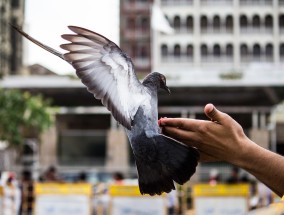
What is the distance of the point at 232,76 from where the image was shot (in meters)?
39.3

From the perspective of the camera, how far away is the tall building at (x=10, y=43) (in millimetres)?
57787

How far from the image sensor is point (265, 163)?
1560mm

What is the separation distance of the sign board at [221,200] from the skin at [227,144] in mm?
10049

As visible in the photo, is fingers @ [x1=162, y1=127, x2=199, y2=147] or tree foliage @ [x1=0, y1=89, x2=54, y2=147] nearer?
fingers @ [x1=162, y1=127, x2=199, y2=147]

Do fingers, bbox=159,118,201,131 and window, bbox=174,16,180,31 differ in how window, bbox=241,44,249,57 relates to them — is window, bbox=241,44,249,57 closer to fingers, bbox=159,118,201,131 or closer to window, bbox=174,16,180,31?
window, bbox=174,16,180,31

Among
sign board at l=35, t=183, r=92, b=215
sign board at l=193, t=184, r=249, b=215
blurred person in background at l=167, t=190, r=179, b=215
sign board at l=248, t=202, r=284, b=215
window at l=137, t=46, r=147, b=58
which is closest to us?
sign board at l=248, t=202, r=284, b=215

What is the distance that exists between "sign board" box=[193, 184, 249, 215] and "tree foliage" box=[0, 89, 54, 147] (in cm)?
1942

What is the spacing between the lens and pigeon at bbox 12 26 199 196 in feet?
4.37

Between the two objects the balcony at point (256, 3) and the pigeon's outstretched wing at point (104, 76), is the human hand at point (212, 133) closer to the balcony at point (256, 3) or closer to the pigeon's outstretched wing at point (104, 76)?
the pigeon's outstretched wing at point (104, 76)

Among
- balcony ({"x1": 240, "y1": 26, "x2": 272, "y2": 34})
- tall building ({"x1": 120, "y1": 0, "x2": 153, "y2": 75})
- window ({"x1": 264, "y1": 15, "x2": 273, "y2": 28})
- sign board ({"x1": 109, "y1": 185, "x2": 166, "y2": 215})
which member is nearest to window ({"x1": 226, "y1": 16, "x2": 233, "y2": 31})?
balcony ({"x1": 240, "y1": 26, "x2": 272, "y2": 34})

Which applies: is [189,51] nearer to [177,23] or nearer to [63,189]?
[177,23]

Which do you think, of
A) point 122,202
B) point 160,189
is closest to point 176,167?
point 160,189

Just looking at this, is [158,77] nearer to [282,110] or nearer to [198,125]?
[198,125]

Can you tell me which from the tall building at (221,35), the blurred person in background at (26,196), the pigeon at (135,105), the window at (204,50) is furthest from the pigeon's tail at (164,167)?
the window at (204,50)
